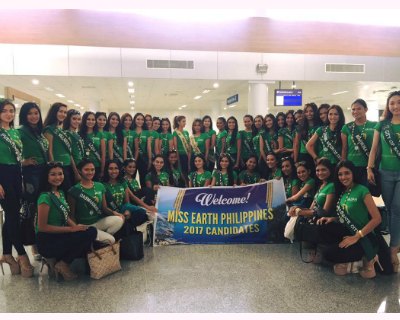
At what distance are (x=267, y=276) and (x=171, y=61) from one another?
6676 mm

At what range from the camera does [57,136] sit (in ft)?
11.3

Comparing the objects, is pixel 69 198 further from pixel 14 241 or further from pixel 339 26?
pixel 339 26

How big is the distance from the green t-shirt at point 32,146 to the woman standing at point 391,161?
3026 millimetres

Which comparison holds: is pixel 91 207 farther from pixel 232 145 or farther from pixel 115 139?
pixel 232 145

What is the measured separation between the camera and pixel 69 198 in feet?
10.4

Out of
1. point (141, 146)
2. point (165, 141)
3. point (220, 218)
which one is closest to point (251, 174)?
point (220, 218)

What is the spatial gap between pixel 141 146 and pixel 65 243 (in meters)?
2.34

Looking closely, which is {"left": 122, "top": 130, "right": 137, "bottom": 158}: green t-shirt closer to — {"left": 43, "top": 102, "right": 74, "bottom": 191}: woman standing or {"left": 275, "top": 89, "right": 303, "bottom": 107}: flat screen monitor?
{"left": 43, "top": 102, "right": 74, "bottom": 191}: woman standing

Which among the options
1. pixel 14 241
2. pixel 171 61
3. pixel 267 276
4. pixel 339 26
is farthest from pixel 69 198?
pixel 171 61

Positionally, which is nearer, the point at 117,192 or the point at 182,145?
the point at 117,192

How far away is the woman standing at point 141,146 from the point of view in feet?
16.3

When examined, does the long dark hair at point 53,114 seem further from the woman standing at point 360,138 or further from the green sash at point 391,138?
the green sash at point 391,138

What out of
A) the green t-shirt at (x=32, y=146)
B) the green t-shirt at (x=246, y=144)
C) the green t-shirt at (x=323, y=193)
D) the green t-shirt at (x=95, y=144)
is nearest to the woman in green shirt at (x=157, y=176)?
the green t-shirt at (x=95, y=144)

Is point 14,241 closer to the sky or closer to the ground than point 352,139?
closer to the ground
